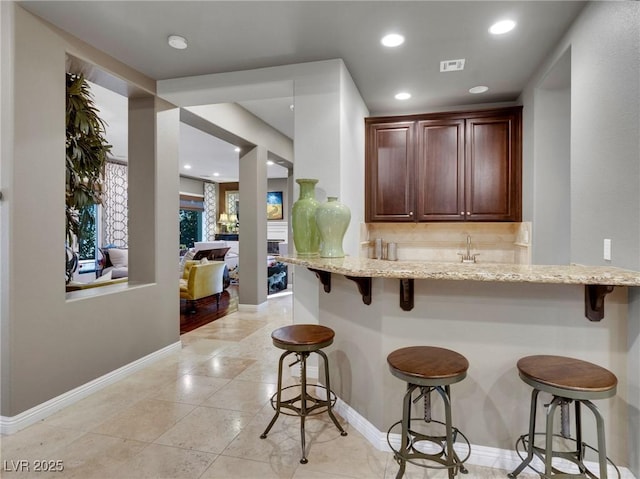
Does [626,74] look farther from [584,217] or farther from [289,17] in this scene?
[289,17]

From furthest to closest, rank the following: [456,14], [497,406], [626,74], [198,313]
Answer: [198,313]
[456,14]
[497,406]
[626,74]

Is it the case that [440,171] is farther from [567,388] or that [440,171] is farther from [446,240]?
[567,388]

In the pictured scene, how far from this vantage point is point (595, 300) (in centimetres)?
176

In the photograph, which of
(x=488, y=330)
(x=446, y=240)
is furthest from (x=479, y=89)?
(x=488, y=330)

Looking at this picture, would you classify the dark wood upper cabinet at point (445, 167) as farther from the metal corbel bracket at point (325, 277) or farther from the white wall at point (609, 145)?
the metal corbel bracket at point (325, 277)

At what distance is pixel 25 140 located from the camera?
238 cm

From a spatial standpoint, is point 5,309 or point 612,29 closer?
point 612,29

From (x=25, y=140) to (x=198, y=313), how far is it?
380 centimetres

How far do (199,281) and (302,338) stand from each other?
13.0 feet

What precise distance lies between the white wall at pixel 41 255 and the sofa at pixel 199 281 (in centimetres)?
231

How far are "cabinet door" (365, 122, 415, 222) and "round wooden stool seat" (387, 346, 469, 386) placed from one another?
2442 millimetres

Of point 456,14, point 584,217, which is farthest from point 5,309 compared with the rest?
point 584,217

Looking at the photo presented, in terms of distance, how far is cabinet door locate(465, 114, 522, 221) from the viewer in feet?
12.6

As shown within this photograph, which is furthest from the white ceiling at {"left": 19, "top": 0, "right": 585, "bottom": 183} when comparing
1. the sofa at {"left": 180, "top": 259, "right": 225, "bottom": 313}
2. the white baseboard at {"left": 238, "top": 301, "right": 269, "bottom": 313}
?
the white baseboard at {"left": 238, "top": 301, "right": 269, "bottom": 313}
